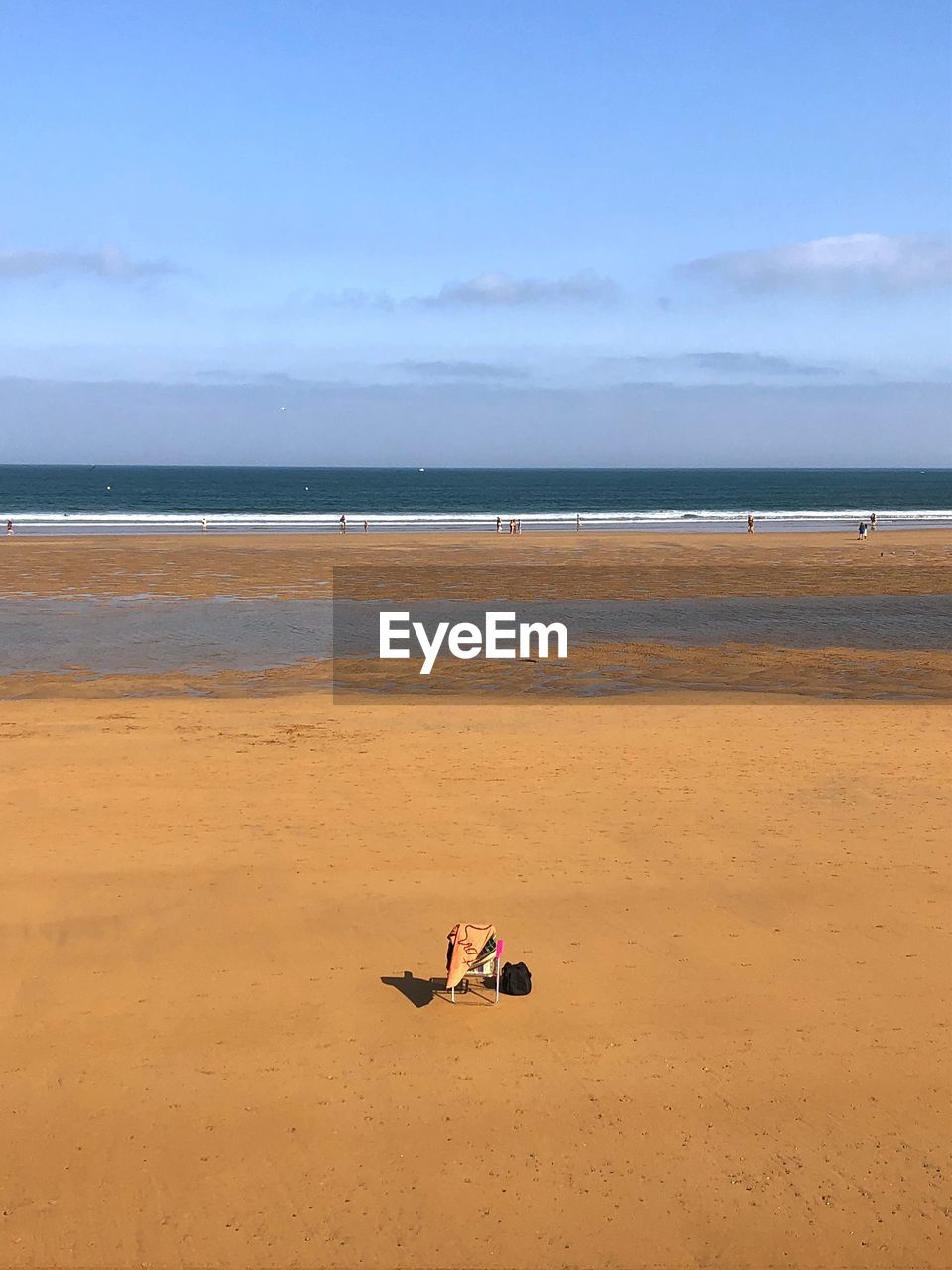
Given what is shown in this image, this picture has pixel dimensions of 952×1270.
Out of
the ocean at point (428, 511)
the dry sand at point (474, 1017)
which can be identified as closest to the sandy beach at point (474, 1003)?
the dry sand at point (474, 1017)

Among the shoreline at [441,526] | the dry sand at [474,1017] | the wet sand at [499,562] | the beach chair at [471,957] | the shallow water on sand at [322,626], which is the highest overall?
the shoreline at [441,526]

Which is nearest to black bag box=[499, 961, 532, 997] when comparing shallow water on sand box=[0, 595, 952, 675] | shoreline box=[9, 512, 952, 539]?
shallow water on sand box=[0, 595, 952, 675]

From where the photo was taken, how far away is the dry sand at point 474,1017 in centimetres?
599

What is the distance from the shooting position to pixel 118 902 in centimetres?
979

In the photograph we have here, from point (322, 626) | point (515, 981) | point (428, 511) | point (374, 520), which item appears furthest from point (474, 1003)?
point (428, 511)

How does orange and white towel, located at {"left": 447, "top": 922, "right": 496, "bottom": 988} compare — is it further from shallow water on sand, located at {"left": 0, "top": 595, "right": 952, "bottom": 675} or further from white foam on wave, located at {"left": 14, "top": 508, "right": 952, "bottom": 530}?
white foam on wave, located at {"left": 14, "top": 508, "right": 952, "bottom": 530}

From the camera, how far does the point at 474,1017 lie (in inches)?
312

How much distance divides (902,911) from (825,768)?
4451 mm

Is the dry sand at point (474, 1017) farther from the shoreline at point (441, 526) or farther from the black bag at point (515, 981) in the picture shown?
the shoreline at point (441, 526)

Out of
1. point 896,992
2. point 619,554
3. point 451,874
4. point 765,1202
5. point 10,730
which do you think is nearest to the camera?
point 765,1202

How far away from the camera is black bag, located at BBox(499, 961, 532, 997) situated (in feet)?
26.6

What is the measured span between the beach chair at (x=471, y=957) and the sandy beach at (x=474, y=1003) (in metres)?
0.23

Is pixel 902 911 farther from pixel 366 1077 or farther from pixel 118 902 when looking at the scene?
pixel 118 902

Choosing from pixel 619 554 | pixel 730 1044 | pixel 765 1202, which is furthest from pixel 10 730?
pixel 619 554
